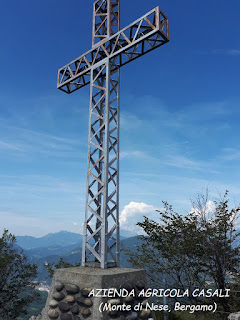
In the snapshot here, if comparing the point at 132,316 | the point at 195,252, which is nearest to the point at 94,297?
the point at 132,316

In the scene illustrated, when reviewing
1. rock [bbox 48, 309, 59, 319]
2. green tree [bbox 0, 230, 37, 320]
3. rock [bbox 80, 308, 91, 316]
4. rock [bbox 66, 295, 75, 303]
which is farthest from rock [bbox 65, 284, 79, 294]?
green tree [bbox 0, 230, 37, 320]

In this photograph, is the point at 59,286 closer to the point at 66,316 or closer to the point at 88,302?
the point at 66,316

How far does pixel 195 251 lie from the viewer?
1306 centimetres

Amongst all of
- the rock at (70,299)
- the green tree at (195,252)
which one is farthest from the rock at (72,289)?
the green tree at (195,252)

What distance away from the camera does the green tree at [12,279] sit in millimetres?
17703

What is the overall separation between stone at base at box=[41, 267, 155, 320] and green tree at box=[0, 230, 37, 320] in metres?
13.9

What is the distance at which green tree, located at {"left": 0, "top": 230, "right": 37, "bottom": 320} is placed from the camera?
17.7 meters

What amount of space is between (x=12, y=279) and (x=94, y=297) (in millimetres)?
16884

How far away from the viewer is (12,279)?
1909 cm

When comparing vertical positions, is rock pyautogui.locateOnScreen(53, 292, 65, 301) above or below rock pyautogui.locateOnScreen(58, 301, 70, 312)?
above

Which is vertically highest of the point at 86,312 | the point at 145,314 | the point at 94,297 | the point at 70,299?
the point at 94,297

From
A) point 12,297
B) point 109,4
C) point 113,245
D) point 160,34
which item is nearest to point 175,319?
point 113,245

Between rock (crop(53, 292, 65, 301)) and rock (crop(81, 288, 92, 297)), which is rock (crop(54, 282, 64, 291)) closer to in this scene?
rock (crop(53, 292, 65, 301))

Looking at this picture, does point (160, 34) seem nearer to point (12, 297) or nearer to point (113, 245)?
point (113, 245)
